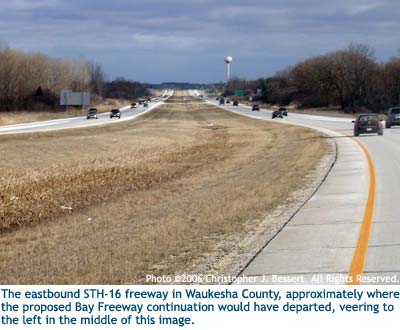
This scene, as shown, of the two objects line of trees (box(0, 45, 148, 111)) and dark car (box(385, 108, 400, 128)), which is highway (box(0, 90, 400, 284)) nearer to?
dark car (box(385, 108, 400, 128))

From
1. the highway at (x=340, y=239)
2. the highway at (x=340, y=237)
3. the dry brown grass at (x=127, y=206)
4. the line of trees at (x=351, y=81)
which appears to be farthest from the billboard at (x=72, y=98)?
the highway at (x=340, y=239)

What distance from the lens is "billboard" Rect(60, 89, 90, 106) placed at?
137375 millimetres

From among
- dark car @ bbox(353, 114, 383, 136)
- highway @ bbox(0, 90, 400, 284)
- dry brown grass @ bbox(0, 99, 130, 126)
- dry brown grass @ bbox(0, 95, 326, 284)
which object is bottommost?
dry brown grass @ bbox(0, 99, 130, 126)

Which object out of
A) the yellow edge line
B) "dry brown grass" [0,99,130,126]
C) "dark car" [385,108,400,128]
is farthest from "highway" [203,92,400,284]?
"dry brown grass" [0,99,130,126]

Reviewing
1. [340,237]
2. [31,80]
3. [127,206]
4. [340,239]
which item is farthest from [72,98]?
[340,239]

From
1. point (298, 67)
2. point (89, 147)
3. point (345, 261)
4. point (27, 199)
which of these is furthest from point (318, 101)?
point (345, 261)

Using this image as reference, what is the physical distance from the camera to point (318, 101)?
157 meters

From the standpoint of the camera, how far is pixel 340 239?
1202 cm

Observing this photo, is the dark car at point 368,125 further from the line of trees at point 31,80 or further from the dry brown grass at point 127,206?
the line of trees at point 31,80

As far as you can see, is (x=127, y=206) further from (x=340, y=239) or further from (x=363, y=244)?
(x=363, y=244)

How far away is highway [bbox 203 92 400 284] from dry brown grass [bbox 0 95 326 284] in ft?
3.70

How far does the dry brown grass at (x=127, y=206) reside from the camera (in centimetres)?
1166

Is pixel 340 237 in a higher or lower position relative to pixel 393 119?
lower

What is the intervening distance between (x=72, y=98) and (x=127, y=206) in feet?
395
